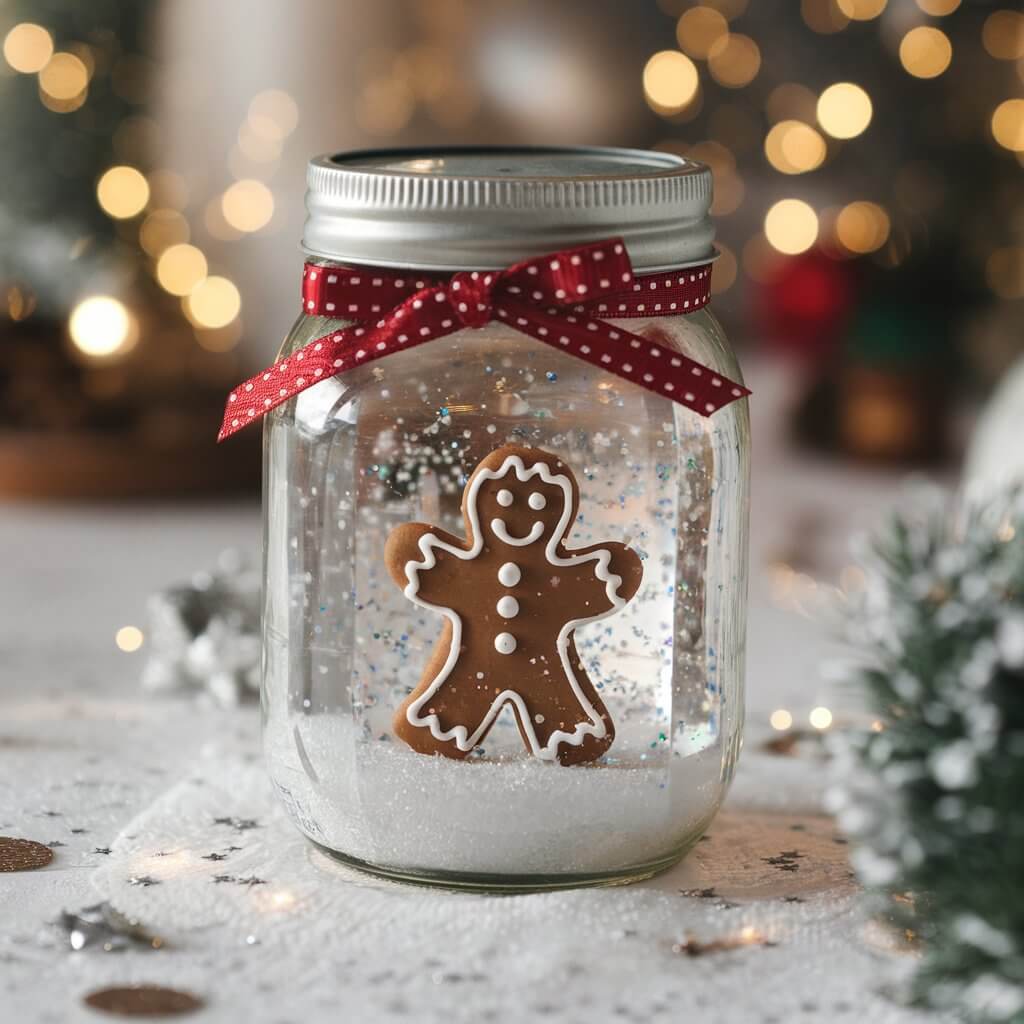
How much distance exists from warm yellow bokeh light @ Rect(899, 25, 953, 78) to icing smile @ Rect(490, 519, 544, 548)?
156 cm

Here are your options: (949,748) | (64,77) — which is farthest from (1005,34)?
(949,748)

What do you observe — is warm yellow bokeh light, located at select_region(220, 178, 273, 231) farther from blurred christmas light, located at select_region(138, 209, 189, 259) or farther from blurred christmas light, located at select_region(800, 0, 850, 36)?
blurred christmas light, located at select_region(800, 0, 850, 36)

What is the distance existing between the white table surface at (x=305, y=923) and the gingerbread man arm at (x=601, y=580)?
0.10 m

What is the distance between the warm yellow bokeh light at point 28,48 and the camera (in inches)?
60.2

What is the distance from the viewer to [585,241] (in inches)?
23.7

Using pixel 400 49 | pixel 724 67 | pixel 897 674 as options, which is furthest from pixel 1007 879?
pixel 724 67

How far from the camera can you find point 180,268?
172 cm

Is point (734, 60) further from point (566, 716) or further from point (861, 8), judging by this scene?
point (566, 716)

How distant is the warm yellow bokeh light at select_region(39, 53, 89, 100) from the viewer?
1.56 metres

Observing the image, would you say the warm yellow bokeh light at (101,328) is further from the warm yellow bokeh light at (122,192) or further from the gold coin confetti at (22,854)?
the gold coin confetti at (22,854)

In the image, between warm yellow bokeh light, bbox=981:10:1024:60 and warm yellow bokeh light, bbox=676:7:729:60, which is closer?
warm yellow bokeh light, bbox=981:10:1024:60

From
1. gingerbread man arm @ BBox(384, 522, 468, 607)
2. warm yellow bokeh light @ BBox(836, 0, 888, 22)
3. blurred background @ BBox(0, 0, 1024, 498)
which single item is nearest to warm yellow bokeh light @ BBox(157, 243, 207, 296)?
blurred background @ BBox(0, 0, 1024, 498)

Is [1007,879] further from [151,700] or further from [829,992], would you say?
[151,700]

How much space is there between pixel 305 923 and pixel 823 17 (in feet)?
5.74
